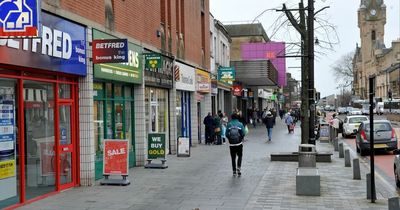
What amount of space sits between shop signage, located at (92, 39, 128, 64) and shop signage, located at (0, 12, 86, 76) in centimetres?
34

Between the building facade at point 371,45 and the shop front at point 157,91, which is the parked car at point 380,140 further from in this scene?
the building facade at point 371,45

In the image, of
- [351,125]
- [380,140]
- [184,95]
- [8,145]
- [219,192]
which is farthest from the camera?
[351,125]

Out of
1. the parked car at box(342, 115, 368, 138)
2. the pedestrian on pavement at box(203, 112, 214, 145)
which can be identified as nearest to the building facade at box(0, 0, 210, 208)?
the pedestrian on pavement at box(203, 112, 214, 145)

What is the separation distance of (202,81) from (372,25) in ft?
409

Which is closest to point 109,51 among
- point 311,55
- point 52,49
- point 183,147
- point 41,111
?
point 52,49

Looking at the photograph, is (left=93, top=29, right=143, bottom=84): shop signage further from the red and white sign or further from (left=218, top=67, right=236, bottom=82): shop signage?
(left=218, top=67, right=236, bottom=82): shop signage

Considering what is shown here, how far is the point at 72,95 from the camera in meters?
12.4

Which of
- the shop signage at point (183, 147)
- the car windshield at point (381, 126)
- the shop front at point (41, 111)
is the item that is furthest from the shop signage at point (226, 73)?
the shop front at point (41, 111)

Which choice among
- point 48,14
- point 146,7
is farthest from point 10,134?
point 146,7

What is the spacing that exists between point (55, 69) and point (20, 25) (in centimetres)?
310

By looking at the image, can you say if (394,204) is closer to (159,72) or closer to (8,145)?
(8,145)

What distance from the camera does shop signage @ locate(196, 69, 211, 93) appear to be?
26.6m

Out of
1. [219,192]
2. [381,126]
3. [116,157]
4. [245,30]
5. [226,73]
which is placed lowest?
[219,192]

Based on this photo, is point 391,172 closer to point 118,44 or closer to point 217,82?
point 118,44
